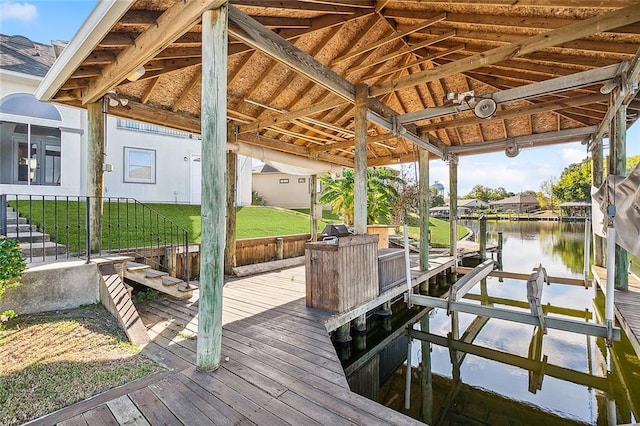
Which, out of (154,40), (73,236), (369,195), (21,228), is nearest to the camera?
(154,40)

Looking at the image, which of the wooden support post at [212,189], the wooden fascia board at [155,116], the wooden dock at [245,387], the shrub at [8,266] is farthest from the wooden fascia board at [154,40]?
the wooden dock at [245,387]

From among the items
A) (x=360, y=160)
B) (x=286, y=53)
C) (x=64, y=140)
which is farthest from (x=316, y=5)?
(x=64, y=140)

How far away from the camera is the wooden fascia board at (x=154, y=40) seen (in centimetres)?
303

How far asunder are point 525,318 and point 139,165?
502 inches

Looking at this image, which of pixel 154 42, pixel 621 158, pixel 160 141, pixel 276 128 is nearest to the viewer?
pixel 154 42

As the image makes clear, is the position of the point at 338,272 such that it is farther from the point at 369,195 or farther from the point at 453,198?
the point at 369,195

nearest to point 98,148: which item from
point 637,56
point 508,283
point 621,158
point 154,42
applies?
point 154,42

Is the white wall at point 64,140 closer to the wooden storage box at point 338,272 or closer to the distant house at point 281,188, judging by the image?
the wooden storage box at point 338,272

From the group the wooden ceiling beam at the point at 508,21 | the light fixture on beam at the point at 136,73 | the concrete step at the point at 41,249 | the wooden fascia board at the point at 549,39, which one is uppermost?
the wooden ceiling beam at the point at 508,21

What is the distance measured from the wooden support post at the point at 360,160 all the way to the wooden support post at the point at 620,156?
4.42m

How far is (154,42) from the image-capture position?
3.51m

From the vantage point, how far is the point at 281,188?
69.4 ft

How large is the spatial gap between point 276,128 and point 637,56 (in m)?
6.28

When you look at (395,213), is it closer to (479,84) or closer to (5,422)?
(479,84)
